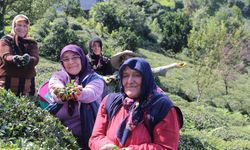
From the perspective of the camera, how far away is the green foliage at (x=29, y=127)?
3.44 m

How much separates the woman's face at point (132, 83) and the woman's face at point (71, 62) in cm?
114

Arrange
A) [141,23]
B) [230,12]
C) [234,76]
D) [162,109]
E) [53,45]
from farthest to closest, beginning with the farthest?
[230,12] < [141,23] < [234,76] < [53,45] < [162,109]

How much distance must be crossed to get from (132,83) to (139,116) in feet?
0.85

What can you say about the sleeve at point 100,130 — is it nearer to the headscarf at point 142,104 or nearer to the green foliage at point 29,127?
the headscarf at point 142,104

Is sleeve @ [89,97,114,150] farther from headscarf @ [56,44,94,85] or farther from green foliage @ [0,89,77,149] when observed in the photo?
headscarf @ [56,44,94,85]

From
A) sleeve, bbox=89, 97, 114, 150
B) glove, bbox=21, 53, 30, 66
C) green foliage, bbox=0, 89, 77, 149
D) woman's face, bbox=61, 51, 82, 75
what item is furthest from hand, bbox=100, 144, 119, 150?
glove, bbox=21, 53, 30, 66

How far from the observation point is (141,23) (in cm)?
4103

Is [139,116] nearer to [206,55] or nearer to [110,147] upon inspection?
[110,147]

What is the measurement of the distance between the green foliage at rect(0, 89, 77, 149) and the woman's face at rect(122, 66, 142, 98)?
32.3 inches

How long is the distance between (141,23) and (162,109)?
38309 millimetres

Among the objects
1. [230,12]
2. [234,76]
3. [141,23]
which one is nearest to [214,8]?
[230,12]

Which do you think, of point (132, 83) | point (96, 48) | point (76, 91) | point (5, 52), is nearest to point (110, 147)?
point (132, 83)

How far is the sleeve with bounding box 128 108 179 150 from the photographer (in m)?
3.07

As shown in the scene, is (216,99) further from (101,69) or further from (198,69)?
(101,69)
